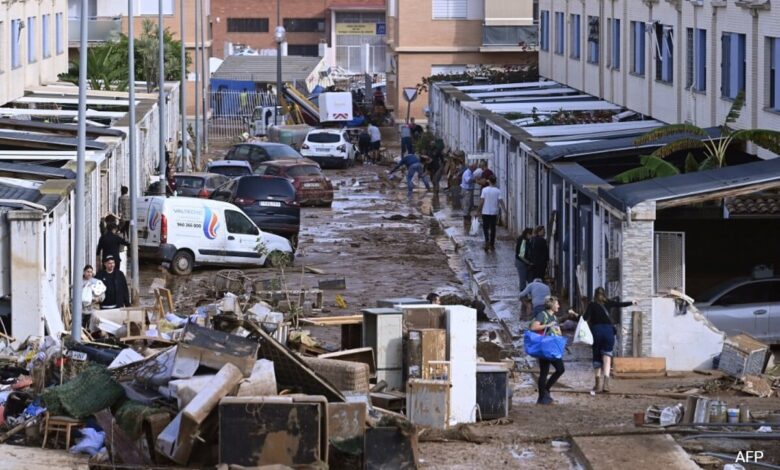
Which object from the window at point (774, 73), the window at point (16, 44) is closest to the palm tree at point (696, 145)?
the window at point (774, 73)

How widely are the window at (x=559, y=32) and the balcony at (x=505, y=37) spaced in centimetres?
1193

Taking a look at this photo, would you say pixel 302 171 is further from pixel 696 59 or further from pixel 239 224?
pixel 696 59

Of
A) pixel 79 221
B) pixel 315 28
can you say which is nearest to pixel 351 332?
pixel 79 221

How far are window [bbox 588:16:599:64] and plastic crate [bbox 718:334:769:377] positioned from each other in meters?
24.8

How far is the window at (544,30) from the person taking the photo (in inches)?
2238

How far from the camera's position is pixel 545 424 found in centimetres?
1764

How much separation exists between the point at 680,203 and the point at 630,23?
64.3 ft

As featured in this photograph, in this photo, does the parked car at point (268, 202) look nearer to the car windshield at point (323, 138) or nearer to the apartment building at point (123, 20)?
the car windshield at point (323, 138)

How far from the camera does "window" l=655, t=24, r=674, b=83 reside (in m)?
34.7

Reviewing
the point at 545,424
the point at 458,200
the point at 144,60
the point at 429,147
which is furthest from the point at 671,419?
the point at 144,60

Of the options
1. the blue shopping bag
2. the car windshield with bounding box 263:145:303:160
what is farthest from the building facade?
the blue shopping bag

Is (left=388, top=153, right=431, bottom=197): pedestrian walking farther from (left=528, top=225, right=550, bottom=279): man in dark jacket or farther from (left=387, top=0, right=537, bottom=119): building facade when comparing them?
(left=387, top=0, right=537, bottom=119): building facade

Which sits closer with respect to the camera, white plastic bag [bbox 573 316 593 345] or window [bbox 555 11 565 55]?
white plastic bag [bbox 573 316 593 345]

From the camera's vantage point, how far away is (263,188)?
117 feet
